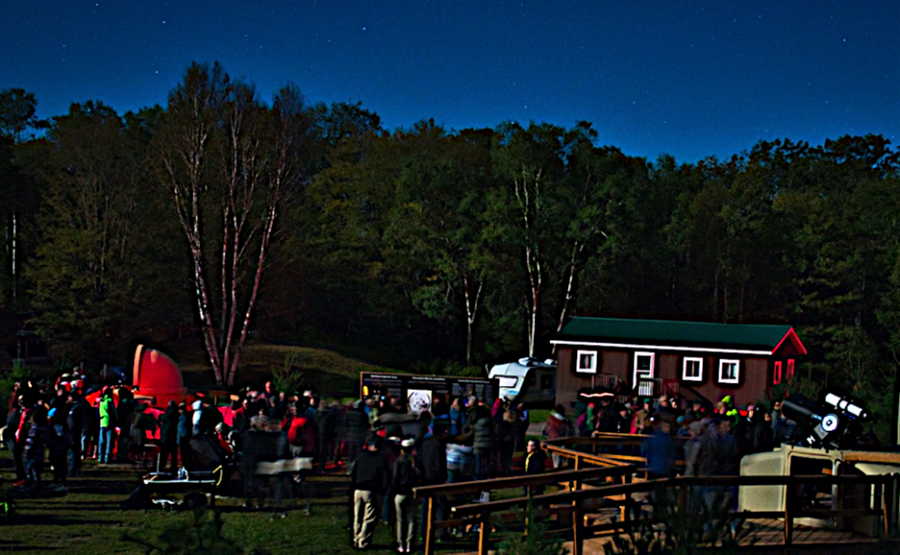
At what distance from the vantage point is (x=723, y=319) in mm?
58219

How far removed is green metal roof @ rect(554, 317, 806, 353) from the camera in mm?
37469

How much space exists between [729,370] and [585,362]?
568 cm

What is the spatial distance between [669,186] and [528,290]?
602 inches

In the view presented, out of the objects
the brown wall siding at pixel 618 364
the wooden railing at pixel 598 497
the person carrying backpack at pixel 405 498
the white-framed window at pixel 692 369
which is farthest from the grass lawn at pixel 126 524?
the white-framed window at pixel 692 369

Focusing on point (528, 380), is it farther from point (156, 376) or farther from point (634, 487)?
point (634, 487)

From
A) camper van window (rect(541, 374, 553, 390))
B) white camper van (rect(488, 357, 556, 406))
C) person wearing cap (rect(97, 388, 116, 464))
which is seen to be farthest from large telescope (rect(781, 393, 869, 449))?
camper van window (rect(541, 374, 553, 390))

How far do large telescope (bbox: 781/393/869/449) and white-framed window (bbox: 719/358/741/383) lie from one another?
2659cm

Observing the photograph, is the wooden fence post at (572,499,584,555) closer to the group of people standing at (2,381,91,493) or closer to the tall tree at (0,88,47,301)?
the group of people standing at (2,381,91,493)

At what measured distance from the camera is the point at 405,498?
12320mm

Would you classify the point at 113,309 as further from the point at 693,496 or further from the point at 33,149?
the point at 693,496

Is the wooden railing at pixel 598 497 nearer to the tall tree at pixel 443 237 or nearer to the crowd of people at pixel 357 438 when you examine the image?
the crowd of people at pixel 357 438

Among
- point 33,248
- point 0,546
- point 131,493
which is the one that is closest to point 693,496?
point 0,546

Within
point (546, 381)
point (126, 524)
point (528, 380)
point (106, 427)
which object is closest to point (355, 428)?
point (106, 427)

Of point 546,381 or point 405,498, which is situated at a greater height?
point 405,498
